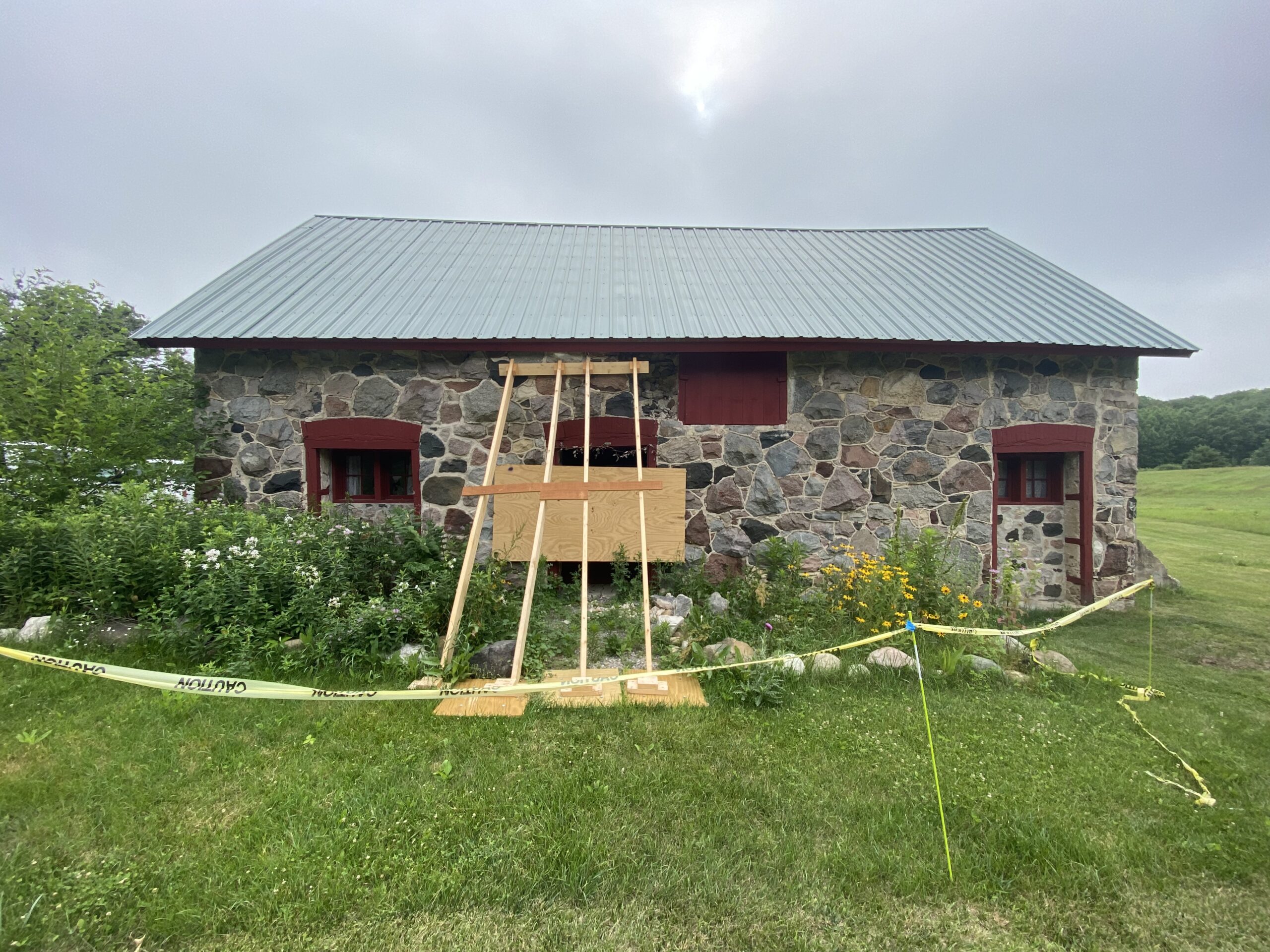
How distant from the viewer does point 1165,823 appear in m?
2.72

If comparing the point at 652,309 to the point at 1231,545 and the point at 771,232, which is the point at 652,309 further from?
the point at 1231,545

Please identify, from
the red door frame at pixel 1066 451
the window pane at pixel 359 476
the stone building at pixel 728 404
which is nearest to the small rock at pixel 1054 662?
the stone building at pixel 728 404

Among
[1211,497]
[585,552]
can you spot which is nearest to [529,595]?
[585,552]

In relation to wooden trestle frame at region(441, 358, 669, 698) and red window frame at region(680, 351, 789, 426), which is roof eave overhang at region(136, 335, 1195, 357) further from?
wooden trestle frame at region(441, 358, 669, 698)

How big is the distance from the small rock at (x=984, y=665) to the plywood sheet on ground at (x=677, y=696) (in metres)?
2.25

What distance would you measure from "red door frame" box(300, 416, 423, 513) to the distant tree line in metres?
45.4

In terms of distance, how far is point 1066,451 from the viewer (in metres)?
7.02

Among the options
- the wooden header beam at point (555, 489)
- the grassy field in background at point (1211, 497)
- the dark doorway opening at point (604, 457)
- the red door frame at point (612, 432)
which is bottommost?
the grassy field in background at point (1211, 497)

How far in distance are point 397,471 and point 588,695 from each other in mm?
4337

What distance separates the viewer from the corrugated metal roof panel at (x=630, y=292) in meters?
6.35

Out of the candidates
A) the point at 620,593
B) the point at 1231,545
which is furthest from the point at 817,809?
the point at 1231,545

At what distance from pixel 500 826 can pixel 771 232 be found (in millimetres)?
10498

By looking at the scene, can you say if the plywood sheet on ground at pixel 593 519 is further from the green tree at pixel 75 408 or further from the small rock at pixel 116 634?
the green tree at pixel 75 408

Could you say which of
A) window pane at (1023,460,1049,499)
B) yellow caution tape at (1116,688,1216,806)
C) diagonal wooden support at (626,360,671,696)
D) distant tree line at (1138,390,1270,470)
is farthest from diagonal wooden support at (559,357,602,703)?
distant tree line at (1138,390,1270,470)
